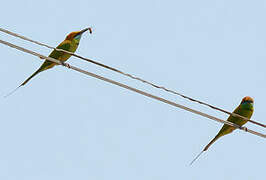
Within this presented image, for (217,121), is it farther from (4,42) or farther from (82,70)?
(4,42)

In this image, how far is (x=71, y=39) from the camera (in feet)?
24.3

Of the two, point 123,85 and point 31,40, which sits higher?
point 31,40

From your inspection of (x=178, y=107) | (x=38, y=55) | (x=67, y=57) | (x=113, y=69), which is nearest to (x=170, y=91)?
(x=178, y=107)

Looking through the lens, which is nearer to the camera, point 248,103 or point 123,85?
point 123,85

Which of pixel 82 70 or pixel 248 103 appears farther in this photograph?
pixel 248 103

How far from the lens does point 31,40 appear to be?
13.0 feet

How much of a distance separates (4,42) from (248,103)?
4.11 m

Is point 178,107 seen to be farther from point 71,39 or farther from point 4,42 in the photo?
point 71,39

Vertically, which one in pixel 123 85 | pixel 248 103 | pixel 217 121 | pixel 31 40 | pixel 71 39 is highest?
pixel 31 40

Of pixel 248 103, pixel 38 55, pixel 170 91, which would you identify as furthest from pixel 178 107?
pixel 248 103

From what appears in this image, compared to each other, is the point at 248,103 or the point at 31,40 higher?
the point at 31,40

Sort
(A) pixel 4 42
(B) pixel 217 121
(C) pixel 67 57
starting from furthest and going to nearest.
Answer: (C) pixel 67 57, (B) pixel 217 121, (A) pixel 4 42

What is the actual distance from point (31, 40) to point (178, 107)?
3.80 ft

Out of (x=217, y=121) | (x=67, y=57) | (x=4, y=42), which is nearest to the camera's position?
(x=4, y=42)
